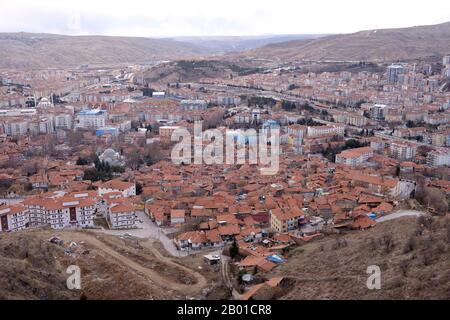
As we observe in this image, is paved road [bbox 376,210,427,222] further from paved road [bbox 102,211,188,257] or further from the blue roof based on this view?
the blue roof

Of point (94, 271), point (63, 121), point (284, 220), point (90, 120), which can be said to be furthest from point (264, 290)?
point (63, 121)

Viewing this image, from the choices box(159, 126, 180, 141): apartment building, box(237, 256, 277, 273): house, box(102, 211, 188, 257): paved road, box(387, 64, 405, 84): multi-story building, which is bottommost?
box(102, 211, 188, 257): paved road

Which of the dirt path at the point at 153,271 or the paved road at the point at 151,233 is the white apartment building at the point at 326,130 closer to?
the paved road at the point at 151,233

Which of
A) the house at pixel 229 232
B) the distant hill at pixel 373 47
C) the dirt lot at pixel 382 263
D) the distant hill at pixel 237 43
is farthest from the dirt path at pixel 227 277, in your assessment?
the distant hill at pixel 237 43

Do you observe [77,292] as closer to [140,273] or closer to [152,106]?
[140,273]

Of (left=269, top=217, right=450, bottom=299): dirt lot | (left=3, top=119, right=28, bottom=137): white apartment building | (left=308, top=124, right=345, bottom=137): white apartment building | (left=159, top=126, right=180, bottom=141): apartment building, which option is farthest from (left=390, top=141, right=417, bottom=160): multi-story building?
(left=3, top=119, right=28, bottom=137): white apartment building

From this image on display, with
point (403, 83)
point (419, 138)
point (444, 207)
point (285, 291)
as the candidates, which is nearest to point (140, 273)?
point (285, 291)

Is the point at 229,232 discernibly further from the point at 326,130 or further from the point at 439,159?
the point at 326,130
